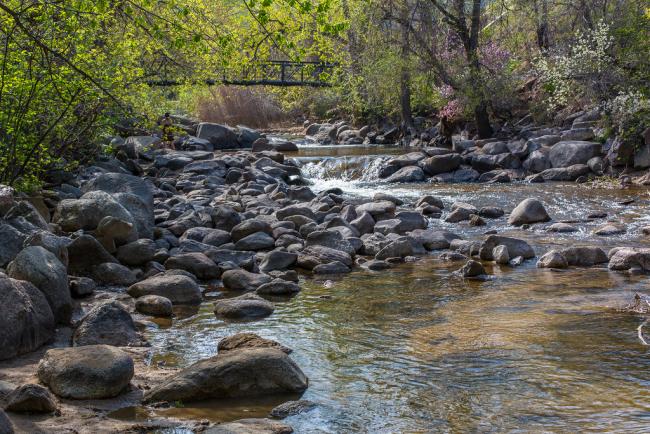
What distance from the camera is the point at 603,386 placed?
5152 mm

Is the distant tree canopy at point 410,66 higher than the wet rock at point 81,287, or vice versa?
the distant tree canopy at point 410,66

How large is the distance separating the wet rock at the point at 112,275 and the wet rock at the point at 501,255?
4.53 meters

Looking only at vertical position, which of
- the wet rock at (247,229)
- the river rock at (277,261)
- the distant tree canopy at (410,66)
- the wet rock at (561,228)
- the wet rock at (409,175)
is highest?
the distant tree canopy at (410,66)

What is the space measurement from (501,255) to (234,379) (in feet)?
18.0

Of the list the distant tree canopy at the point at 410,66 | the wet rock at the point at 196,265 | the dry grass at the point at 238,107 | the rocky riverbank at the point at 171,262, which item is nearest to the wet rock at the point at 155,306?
the rocky riverbank at the point at 171,262

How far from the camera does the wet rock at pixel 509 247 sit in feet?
32.4

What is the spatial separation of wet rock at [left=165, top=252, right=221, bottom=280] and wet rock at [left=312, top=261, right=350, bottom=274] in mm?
1229

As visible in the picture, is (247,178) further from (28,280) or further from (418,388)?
(418,388)

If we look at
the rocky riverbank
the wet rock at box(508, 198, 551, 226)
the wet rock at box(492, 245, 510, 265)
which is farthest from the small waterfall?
the wet rock at box(492, 245, 510, 265)

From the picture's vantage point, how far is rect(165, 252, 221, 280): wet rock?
894cm

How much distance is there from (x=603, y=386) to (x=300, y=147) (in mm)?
21073

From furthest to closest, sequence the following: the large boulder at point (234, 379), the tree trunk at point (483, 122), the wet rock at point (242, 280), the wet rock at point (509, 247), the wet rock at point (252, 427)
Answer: the tree trunk at point (483, 122), the wet rock at point (509, 247), the wet rock at point (242, 280), the large boulder at point (234, 379), the wet rock at point (252, 427)

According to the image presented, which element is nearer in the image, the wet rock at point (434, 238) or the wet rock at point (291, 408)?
the wet rock at point (291, 408)

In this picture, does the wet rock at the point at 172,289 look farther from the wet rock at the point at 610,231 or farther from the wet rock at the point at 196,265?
the wet rock at the point at 610,231
